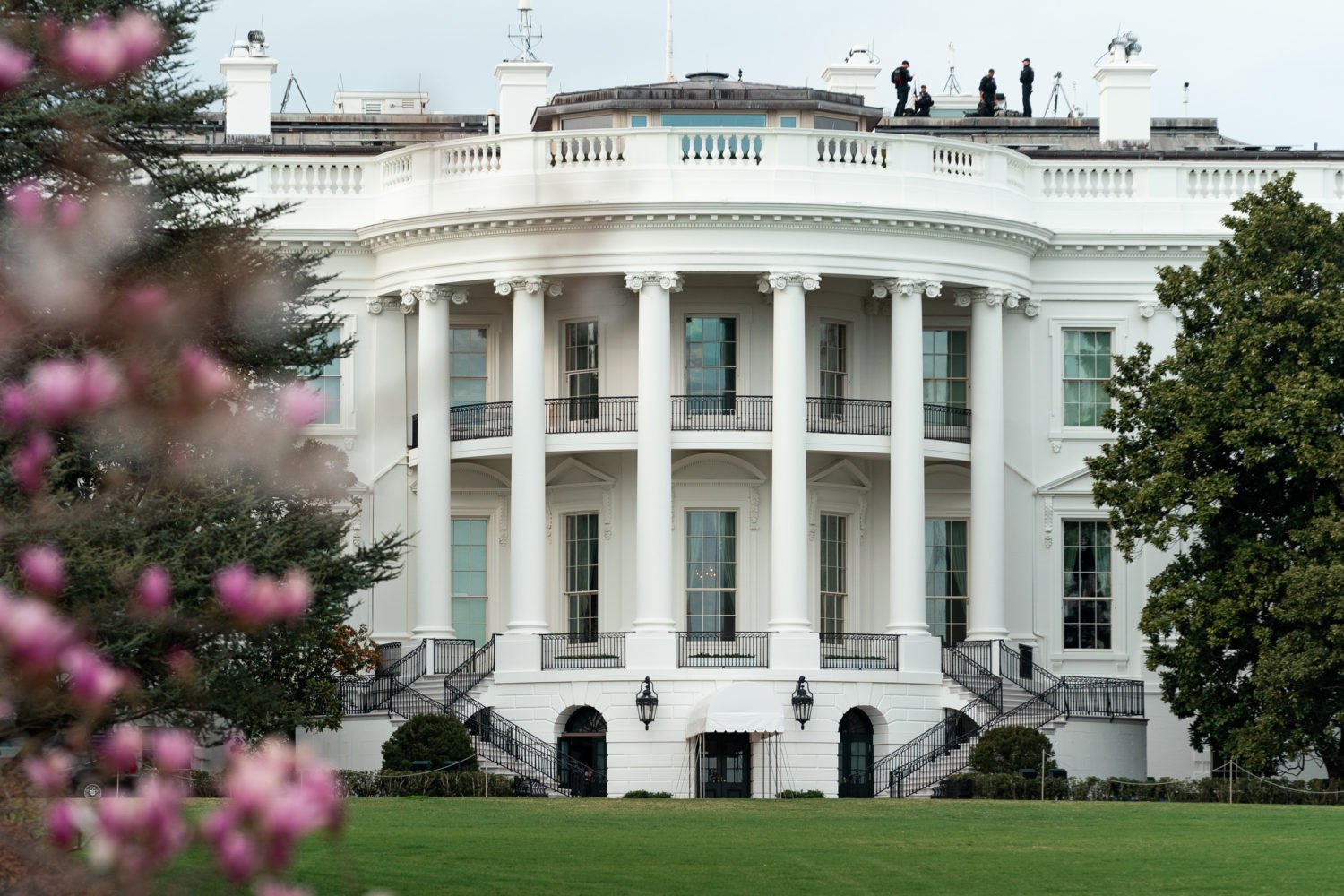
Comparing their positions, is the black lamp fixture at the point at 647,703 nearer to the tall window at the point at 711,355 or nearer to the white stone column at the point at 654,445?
the white stone column at the point at 654,445

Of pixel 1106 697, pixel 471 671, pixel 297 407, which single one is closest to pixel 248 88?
pixel 471 671

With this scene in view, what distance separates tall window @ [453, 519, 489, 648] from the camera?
164 ft

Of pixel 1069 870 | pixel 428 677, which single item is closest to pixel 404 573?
pixel 428 677

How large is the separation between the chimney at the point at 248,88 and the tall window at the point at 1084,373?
18.5 meters

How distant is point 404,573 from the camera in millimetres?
48688

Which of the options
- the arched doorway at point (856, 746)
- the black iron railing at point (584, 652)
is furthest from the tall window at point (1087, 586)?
the black iron railing at point (584, 652)

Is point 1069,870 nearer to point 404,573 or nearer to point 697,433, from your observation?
→ point 697,433

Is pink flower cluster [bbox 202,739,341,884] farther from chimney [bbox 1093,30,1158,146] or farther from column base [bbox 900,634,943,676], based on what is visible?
chimney [bbox 1093,30,1158,146]

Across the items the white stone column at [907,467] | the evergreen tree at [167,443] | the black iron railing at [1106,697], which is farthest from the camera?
the white stone column at [907,467]

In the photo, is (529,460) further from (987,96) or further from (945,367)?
(987,96)

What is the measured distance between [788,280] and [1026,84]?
18680 mm

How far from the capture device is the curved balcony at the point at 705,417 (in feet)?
156

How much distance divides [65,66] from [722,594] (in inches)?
1679

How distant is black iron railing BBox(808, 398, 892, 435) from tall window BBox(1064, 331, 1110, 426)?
14.1 ft
